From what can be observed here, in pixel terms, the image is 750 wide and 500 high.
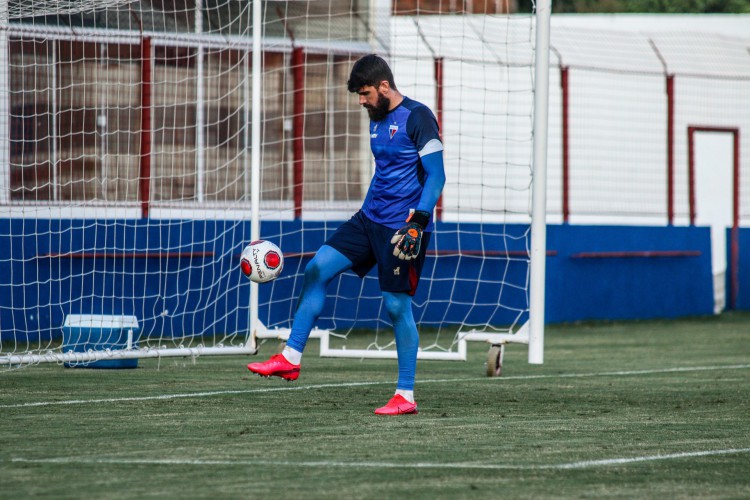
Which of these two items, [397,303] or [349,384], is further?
[349,384]

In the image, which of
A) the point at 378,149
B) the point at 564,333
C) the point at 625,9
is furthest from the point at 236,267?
the point at 625,9

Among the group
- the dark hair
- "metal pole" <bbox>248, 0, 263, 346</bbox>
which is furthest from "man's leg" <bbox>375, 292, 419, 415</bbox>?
"metal pole" <bbox>248, 0, 263, 346</bbox>

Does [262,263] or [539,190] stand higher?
[539,190]

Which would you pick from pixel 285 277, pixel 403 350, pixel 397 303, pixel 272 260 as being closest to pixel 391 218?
pixel 397 303

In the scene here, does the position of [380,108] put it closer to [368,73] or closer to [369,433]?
[368,73]

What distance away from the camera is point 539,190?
1091 centimetres

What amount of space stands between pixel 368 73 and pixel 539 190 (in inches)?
129

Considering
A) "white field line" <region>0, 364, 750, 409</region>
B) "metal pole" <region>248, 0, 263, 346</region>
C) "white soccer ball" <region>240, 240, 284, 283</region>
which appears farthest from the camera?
"metal pole" <region>248, 0, 263, 346</region>

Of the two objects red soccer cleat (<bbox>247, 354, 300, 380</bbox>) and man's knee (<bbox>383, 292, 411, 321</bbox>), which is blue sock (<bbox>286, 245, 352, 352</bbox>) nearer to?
red soccer cleat (<bbox>247, 354, 300, 380</bbox>)

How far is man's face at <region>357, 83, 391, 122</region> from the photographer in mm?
7992

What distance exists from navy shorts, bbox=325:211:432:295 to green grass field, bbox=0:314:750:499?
0.76m

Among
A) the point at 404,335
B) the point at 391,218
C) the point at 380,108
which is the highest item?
the point at 380,108

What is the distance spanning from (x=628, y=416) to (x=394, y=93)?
2262 millimetres

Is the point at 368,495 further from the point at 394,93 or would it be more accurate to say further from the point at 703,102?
the point at 703,102
